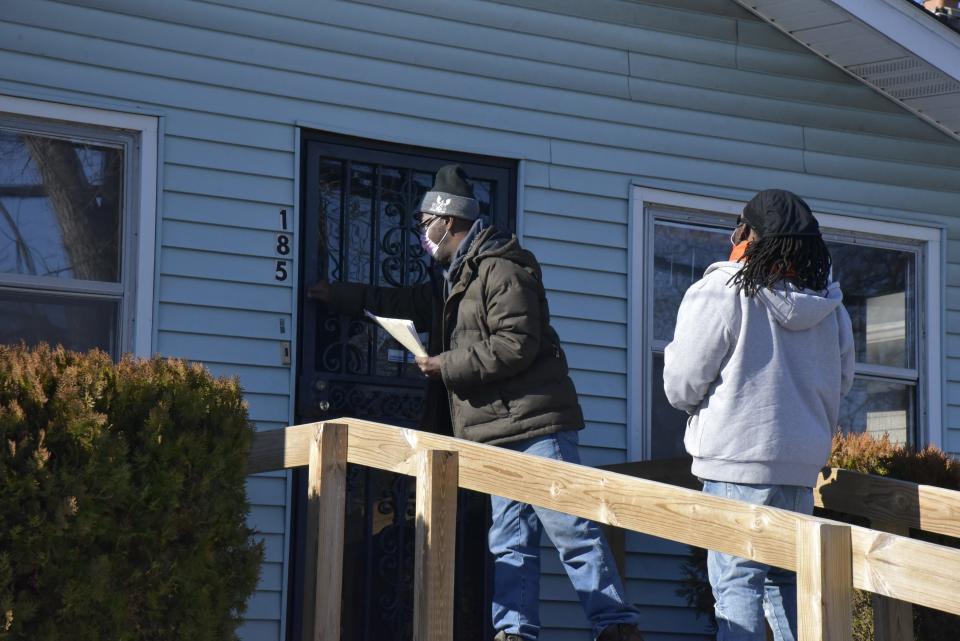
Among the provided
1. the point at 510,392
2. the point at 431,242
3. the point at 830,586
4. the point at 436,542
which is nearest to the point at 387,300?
the point at 431,242

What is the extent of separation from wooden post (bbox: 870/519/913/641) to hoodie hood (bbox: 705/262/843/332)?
3.66 feet

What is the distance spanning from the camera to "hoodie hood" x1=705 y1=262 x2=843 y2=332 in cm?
421

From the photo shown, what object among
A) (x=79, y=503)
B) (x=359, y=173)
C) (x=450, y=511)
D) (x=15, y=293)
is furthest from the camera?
(x=359, y=173)

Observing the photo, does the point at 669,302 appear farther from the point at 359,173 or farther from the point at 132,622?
the point at 132,622

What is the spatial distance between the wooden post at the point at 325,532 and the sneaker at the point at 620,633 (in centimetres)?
92

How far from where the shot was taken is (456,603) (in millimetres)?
6324

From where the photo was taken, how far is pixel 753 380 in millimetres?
4188

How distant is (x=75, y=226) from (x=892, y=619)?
3.72 meters

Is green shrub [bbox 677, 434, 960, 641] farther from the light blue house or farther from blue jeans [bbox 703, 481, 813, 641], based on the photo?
blue jeans [bbox 703, 481, 813, 641]

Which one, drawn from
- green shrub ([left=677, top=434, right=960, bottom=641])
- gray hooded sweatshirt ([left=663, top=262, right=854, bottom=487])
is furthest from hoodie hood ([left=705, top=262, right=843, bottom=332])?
green shrub ([left=677, top=434, right=960, bottom=641])

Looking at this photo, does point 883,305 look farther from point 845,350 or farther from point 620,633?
point 620,633

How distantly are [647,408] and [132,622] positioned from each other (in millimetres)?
3543

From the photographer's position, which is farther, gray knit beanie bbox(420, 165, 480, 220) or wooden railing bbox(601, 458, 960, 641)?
gray knit beanie bbox(420, 165, 480, 220)

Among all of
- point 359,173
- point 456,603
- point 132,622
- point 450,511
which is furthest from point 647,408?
point 132,622
